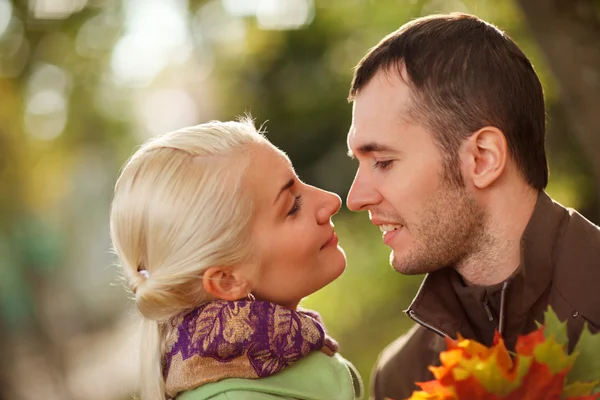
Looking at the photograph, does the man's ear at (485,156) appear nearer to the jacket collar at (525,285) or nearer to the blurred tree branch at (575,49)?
the jacket collar at (525,285)

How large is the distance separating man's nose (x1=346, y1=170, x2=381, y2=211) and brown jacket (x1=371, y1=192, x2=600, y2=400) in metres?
0.32

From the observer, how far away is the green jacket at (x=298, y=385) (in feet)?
7.47

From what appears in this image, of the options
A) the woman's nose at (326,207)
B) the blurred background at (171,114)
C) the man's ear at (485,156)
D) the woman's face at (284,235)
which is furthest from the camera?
the blurred background at (171,114)

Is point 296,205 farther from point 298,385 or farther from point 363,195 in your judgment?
point 298,385

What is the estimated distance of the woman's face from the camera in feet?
8.05

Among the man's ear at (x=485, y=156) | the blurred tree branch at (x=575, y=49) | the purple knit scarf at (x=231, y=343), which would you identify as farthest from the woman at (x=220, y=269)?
the blurred tree branch at (x=575, y=49)

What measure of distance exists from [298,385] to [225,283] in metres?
0.34

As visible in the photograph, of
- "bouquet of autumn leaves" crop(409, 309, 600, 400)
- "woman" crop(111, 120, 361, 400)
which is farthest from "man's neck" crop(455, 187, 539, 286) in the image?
"bouquet of autumn leaves" crop(409, 309, 600, 400)

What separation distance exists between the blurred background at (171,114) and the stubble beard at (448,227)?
36.9 inches

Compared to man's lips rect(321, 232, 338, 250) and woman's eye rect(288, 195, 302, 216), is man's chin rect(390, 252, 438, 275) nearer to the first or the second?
man's lips rect(321, 232, 338, 250)

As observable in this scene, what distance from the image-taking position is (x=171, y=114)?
1130 centimetres

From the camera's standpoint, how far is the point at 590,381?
180cm

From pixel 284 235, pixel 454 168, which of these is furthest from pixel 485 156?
pixel 284 235

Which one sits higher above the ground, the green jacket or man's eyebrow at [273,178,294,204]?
man's eyebrow at [273,178,294,204]
